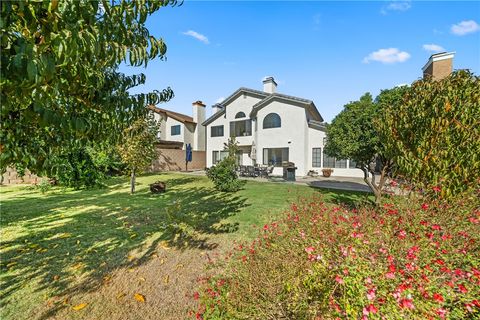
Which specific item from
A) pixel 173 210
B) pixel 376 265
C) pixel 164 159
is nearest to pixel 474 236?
pixel 376 265

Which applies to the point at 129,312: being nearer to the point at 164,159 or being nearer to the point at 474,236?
the point at 474,236

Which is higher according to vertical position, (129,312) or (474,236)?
(474,236)

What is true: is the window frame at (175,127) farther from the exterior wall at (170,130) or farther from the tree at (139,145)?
the tree at (139,145)

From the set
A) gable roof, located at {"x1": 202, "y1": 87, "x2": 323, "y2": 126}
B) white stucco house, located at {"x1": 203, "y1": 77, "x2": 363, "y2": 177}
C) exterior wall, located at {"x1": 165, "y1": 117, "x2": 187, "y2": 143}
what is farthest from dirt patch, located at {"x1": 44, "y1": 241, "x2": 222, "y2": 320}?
exterior wall, located at {"x1": 165, "y1": 117, "x2": 187, "y2": 143}

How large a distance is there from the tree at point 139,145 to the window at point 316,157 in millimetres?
14968

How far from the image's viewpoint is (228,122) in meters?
25.2

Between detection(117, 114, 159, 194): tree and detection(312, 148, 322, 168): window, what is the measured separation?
14968 mm

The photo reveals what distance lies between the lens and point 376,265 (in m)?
2.33

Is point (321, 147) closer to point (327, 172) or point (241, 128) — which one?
point (327, 172)

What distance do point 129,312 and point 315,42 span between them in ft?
37.7

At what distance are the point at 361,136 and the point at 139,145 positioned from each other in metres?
10.1

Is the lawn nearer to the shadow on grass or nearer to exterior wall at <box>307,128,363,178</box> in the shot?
the shadow on grass

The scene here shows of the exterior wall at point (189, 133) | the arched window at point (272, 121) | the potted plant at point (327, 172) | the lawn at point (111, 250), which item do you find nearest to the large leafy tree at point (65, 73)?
the lawn at point (111, 250)

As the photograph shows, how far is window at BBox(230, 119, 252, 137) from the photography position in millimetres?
24000
